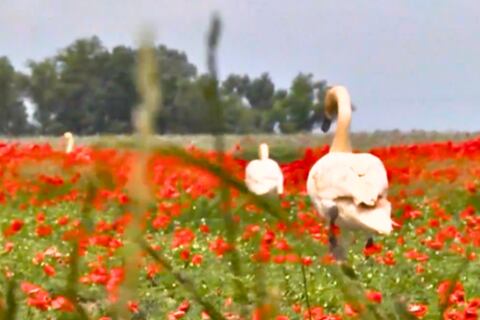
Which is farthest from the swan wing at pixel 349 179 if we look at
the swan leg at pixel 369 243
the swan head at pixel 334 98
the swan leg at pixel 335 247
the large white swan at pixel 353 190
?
the swan leg at pixel 335 247

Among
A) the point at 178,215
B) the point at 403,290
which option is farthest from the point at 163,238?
the point at 403,290

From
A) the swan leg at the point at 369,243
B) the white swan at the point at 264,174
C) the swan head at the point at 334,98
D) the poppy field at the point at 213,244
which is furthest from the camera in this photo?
the white swan at the point at 264,174

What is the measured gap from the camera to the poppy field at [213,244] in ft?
1.94

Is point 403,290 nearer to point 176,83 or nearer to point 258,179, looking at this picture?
point 258,179

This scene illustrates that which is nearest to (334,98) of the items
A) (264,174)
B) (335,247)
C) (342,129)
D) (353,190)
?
(342,129)

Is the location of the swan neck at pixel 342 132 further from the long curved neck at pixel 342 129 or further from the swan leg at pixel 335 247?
the swan leg at pixel 335 247

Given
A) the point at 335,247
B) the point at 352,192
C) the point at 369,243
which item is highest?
the point at 335,247

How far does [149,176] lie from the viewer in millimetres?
502

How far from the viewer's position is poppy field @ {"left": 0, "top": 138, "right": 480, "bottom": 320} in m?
0.59

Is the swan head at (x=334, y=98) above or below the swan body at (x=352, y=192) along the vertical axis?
above

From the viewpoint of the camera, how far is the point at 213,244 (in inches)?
284

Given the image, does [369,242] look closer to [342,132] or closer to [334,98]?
[342,132]

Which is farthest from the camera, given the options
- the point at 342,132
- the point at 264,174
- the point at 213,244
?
the point at 264,174

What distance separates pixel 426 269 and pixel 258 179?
410cm
